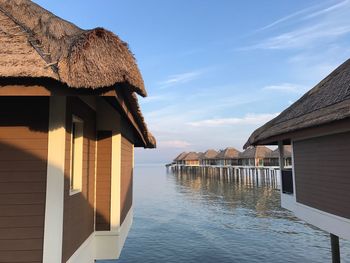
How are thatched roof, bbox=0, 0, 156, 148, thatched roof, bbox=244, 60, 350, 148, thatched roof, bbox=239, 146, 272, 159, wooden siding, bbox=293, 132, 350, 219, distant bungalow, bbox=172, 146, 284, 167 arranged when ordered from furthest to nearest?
thatched roof, bbox=239, 146, 272, 159 → distant bungalow, bbox=172, 146, 284, 167 → wooden siding, bbox=293, 132, 350, 219 → thatched roof, bbox=244, 60, 350, 148 → thatched roof, bbox=0, 0, 156, 148

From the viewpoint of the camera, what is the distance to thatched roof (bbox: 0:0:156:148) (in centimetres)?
354

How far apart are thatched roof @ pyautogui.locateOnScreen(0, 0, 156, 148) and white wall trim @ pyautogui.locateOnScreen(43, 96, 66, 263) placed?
815 millimetres

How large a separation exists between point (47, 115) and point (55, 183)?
3.01 feet

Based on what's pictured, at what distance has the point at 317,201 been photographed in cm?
862

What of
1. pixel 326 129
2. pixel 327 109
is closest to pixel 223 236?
pixel 327 109

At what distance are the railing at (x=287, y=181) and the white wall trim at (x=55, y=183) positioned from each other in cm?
864

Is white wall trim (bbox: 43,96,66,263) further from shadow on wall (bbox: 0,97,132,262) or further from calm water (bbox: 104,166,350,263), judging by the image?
calm water (bbox: 104,166,350,263)

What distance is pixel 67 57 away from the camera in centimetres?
365

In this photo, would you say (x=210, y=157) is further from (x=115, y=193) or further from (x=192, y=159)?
(x=115, y=193)

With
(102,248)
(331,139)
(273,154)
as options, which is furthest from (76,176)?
(273,154)

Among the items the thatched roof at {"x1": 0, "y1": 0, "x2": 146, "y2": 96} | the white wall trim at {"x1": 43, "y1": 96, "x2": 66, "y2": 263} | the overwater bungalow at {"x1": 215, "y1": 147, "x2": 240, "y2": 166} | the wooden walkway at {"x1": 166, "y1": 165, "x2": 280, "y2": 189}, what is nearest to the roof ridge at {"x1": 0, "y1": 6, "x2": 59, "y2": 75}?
the thatched roof at {"x1": 0, "y1": 0, "x2": 146, "y2": 96}

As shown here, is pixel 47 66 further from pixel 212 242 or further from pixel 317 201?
pixel 212 242

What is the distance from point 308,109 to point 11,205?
26.8ft

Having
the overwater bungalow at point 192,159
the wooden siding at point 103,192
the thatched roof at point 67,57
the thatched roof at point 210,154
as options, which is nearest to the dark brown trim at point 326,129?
the thatched roof at point 67,57
